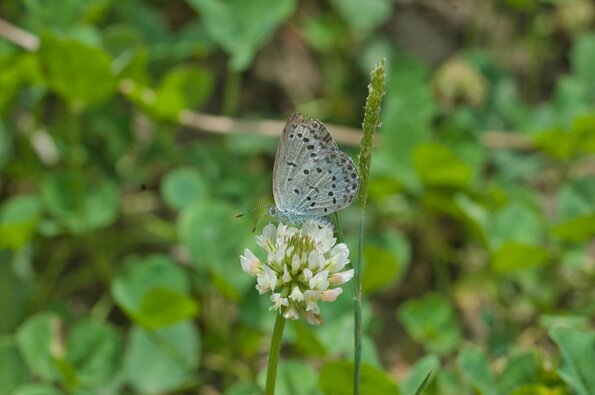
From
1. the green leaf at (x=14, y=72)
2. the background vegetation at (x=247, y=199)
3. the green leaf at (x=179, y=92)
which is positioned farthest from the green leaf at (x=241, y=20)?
the green leaf at (x=14, y=72)

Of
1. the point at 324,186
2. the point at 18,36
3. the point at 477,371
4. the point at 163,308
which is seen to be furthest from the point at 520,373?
the point at 18,36

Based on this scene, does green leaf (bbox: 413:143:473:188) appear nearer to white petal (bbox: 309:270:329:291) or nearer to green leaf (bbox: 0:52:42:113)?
green leaf (bbox: 0:52:42:113)

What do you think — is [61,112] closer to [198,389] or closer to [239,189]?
[239,189]

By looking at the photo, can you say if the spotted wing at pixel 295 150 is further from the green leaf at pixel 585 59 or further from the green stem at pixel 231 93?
the green leaf at pixel 585 59

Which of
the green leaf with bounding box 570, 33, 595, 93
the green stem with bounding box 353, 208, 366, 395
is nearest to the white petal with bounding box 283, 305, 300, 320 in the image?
the green stem with bounding box 353, 208, 366, 395

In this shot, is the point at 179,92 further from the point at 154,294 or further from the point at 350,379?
the point at 350,379
